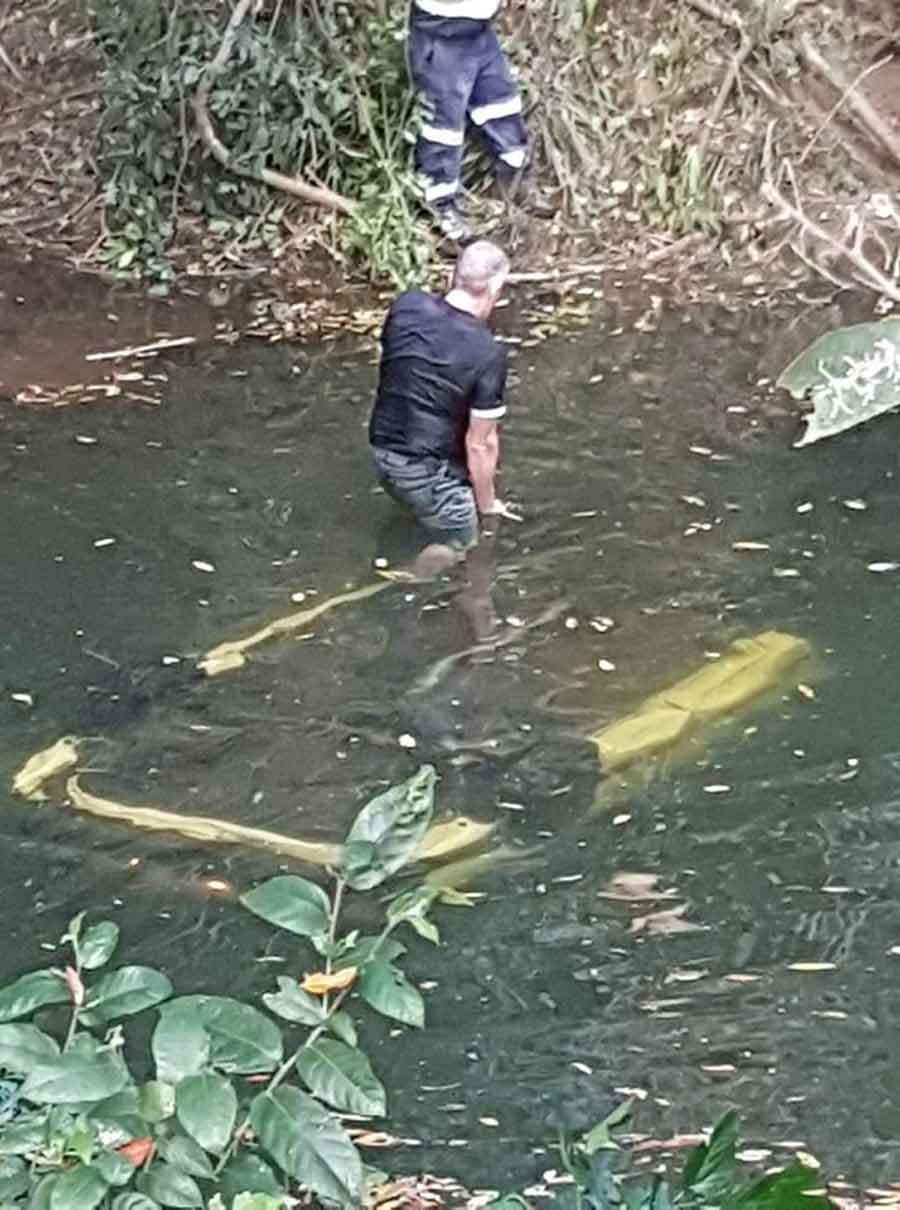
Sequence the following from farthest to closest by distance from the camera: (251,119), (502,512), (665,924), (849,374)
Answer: (251,119) → (502,512) → (665,924) → (849,374)

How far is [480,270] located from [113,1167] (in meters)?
5.47

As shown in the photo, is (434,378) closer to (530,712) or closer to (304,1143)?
(530,712)

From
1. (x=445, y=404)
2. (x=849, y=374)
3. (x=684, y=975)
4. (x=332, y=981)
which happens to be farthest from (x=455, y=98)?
(x=849, y=374)

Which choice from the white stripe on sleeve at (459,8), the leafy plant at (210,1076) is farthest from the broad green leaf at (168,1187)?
the white stripe on sleeve at (459,8)

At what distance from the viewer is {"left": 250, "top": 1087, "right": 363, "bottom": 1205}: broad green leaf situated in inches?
91.8

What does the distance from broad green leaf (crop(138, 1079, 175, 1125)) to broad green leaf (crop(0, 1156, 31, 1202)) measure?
150 mm

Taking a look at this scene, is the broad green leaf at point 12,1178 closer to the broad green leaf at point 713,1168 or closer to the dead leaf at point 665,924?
the broad green leaf at point 713,1168

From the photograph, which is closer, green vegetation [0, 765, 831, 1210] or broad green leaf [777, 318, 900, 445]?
broad green leaf [777, 318, 900, 445]

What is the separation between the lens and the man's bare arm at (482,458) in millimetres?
7504

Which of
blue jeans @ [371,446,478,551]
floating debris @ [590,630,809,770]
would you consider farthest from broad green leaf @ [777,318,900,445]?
blue jeans @ [371,446,478,551]

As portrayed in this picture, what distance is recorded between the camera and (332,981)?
237 cm

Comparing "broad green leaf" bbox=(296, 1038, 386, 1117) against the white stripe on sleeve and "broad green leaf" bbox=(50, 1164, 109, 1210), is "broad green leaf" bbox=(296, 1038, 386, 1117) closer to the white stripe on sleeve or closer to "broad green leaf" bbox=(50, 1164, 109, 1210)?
"broad green leaf" bbox=(50, 1164, 109, 1210)

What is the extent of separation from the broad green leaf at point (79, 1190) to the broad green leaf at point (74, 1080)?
0.08 meters

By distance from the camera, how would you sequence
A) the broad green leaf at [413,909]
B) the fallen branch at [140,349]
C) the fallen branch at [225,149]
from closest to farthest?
the broad green leaf at [413,909] → the fallen branch at [140,349] → the fallen branch at [225,149]
